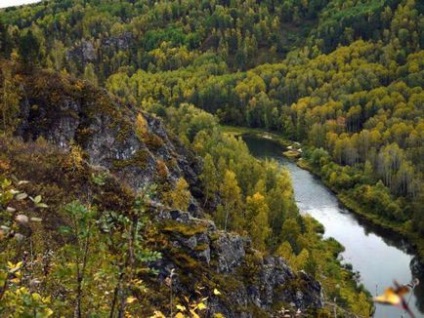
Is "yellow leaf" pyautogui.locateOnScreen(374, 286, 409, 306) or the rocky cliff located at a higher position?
"yellow leaf" pyautogui.locateOnScreen(374, 286, 409, 306)

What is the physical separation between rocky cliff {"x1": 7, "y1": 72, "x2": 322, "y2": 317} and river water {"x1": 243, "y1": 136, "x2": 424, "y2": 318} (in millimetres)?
17204

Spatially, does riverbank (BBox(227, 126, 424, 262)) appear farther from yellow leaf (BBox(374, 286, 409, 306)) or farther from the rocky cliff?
yellow leaf (BBox(374, 286, 409, 306))

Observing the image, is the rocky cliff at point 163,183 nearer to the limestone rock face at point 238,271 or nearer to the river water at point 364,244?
the limestone rock face at point 238,271

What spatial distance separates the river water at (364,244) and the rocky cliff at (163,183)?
56.4ft

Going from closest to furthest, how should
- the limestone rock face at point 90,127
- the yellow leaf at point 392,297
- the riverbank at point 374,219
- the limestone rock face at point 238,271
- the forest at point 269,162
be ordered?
the yellow leaf at point 392,297 → the forest at point 269,162 → the limestone rock face at point 238,271 → the limestone rock face at point 90,127 → the riverbank at point 374,219

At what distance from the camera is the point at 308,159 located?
12788cm

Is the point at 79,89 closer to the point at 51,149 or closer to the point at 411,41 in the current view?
the point at 51,149

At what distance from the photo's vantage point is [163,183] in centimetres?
5950

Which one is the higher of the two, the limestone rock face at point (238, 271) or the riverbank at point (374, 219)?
the limestone rock face at point (238, 271)

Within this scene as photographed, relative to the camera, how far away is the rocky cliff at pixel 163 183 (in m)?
34.4

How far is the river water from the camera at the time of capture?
6612cm

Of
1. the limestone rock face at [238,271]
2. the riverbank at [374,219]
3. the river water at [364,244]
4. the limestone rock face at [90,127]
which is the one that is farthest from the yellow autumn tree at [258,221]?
the riverbank at [374,219]

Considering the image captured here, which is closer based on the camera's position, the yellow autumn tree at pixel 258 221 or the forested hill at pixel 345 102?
the yellow autumn tree at pixel 258 221

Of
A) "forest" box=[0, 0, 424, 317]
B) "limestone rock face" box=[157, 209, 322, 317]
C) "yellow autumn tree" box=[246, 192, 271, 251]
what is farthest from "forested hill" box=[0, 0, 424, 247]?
"limestone rock face" box=[157, 209, 322, 317]
